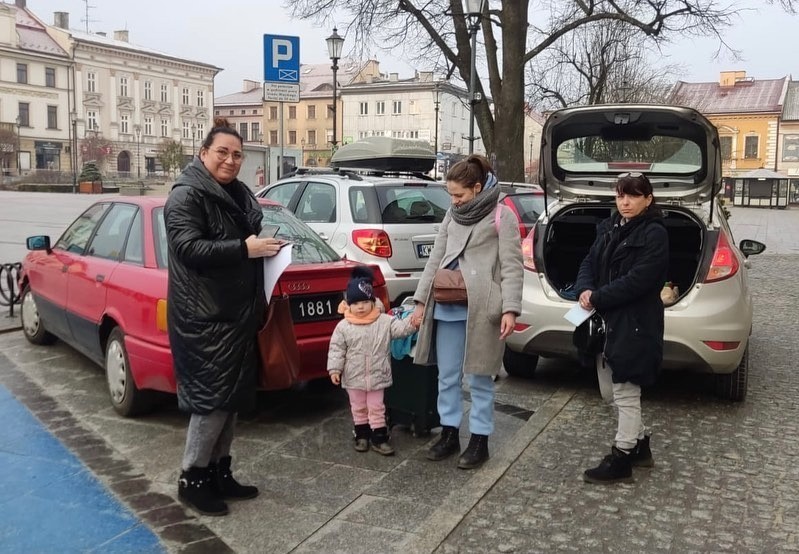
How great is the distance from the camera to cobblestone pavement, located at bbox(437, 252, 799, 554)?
3625 mm

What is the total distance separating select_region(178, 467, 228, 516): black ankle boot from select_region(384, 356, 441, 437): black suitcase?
4.84 ft

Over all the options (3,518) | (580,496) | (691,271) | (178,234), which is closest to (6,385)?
(3,518)

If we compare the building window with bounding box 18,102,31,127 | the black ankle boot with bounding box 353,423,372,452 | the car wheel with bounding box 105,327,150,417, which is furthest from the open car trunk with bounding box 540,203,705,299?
the building window with bounding box 18,102,31,127

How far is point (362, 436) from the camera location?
490 cm

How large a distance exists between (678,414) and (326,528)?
3117 mm

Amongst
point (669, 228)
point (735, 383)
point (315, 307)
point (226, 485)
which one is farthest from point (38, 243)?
point (735, 383)

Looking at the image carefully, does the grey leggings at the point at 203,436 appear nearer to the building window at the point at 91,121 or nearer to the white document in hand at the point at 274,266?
the white document in hand at the point at 274,266

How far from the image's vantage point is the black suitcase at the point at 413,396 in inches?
194

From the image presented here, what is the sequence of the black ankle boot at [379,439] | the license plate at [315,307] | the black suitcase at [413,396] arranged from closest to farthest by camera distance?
1. the black ankle boot at [379,439]
2. the black suitcase at [413,396]
3. the license plate at [315,307]

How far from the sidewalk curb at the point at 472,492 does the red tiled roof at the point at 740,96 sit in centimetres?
6930

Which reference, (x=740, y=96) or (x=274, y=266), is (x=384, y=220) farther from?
(x=740, y=96)

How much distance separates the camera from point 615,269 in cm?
430

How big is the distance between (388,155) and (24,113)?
75882 millimetres

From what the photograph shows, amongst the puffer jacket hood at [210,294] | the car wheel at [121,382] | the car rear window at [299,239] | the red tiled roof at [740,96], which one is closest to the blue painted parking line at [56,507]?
the car wheel at [121,382]
